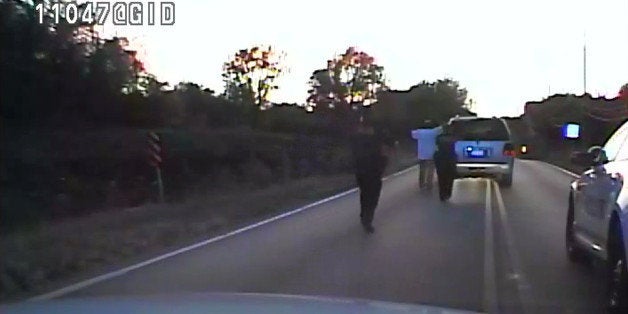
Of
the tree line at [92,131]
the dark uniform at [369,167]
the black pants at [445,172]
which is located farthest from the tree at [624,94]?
the dark uniform at [369,167]

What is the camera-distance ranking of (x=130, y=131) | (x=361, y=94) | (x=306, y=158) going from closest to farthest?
1. (x=130, y=131)
2. (x=306, y=158)
3. (x=361, y=94)

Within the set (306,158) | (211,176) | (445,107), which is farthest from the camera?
(445,107)

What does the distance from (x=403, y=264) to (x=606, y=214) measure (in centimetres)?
355

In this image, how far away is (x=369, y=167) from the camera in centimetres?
1772

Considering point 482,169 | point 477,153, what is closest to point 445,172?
point 477,153

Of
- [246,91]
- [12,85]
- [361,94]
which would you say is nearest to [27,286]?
[12,85]

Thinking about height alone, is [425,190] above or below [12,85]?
below

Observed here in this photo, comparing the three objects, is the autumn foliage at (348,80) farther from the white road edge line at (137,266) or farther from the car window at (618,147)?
the car window at (618,147)

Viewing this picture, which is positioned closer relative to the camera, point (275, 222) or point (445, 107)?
point (275, 222)

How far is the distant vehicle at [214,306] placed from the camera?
4.32m

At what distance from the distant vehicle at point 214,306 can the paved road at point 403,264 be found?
4.87 metres

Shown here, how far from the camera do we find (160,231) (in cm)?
1705

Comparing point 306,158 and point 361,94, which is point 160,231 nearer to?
point 306,158

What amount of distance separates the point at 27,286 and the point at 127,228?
614 cm
